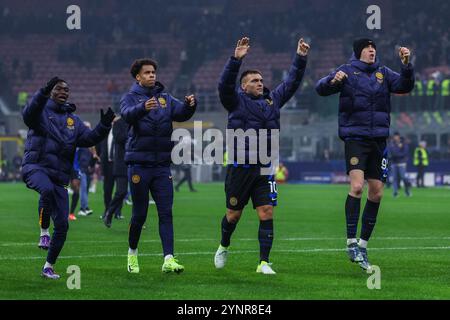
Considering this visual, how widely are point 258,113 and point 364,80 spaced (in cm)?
137

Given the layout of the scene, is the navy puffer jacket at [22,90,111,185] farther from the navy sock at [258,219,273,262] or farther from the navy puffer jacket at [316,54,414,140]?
the navy puffer jacket at [316,54,414,140]

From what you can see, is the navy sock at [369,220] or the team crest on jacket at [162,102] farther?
the navy sock at [369,220]

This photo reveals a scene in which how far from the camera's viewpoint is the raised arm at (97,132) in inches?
466

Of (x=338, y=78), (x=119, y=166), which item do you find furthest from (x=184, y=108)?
(x=119, y=166)

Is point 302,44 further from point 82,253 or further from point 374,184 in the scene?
point 82,253

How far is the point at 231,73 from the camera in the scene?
39.6ft

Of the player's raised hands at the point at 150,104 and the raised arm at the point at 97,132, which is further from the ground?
the player's raised hands at the point at 150,104

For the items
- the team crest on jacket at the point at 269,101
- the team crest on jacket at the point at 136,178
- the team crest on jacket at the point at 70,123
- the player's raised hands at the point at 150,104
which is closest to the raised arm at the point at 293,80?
the team crest on jacket at the point at 269,101

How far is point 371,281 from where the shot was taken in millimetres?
11047

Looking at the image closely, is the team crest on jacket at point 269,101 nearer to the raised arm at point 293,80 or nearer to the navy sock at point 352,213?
the raised arm at point 293,80

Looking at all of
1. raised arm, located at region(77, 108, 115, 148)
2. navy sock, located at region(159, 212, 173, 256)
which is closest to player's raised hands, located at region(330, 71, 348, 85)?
navy sock, located at region(159, 212, 173, 256)

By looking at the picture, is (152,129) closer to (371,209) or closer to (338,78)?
(338,78)

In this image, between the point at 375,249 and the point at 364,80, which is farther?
the point at 375,249
